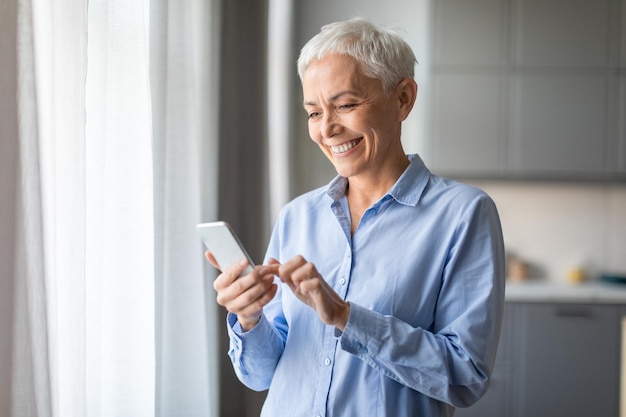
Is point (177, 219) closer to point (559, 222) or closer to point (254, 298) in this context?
point (254, 298)

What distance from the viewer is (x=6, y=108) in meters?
1.38

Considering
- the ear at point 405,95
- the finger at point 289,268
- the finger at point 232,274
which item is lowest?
the finger at point 232,274

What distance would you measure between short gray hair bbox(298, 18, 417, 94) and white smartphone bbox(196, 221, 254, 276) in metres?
0.39

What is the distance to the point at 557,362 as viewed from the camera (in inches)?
147

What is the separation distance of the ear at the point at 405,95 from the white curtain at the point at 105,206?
0.76 meters

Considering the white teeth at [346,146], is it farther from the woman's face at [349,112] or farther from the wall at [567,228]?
the wall at [567,228]

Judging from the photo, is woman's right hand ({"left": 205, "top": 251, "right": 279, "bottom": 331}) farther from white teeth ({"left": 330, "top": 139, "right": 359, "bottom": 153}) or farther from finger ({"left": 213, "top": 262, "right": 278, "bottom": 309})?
white teeth ({"left": 330, "top": 139, "right": 359, "bottom": 153})

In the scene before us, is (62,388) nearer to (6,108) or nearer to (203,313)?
(6,108)

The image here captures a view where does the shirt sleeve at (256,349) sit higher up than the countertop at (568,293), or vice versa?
the shirt sleeve at (256,349)

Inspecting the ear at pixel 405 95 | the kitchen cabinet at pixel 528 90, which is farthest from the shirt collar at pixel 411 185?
the kitchen cabinet at pixel 528 90

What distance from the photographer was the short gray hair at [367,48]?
133cm

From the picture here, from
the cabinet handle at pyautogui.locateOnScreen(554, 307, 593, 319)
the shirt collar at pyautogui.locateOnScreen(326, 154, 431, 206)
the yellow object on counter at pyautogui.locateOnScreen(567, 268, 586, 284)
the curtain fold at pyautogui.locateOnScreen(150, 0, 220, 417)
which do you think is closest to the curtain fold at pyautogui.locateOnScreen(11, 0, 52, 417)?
the shirt collar at pyautogui.locateOnScreen(326, 154, 431, 206)

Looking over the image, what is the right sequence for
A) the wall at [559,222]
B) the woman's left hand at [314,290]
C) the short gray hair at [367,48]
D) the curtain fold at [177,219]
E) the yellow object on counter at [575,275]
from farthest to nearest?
the wall at [559,222], the yellow object on counter at [575,275], the curtain fold at [177,219], the short gray hair at [367,48], the woman's left hand at [314,290]

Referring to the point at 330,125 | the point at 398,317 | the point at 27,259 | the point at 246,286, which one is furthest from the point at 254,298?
the point at 27,259
